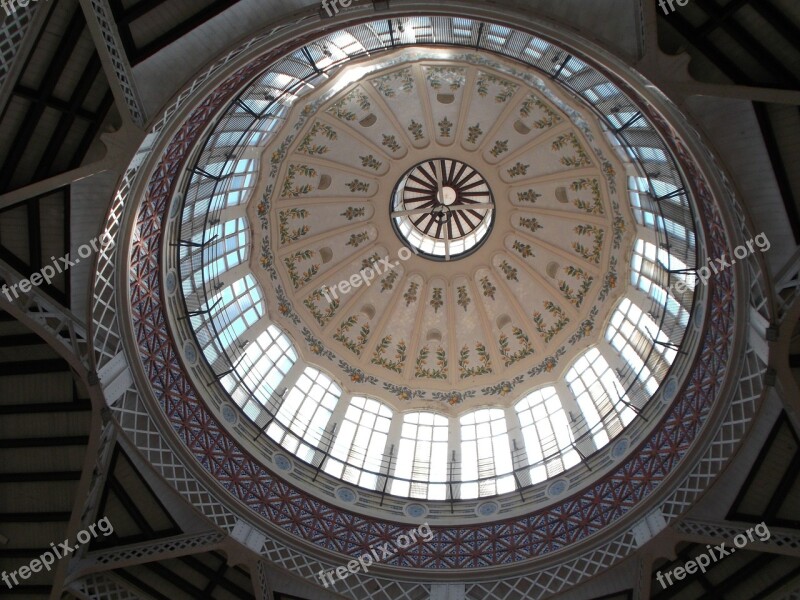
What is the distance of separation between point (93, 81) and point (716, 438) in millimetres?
16774

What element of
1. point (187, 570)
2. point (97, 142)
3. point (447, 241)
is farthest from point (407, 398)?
point (97, 142)

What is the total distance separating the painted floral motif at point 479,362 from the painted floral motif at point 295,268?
742 centimetres

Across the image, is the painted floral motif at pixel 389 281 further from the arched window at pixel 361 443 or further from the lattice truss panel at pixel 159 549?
the lattice truss panel at pixel 159 549

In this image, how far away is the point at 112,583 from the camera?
1831cm

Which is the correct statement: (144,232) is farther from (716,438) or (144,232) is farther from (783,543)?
(783,543)

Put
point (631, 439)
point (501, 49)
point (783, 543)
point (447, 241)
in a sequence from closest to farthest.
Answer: point (783, 543) → point (501, 49) → point (631, 439) → point (447, 241)

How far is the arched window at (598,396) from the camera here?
74.2 feet

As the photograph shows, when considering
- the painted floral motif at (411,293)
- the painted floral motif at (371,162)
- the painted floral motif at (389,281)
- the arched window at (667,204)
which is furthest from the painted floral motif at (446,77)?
the painted floral motif at (411,293)

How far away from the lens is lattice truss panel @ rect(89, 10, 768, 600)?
16359mm

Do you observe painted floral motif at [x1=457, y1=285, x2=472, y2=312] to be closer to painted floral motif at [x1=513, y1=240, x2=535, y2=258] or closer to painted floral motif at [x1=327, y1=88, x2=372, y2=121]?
painted floral motif at [x1=513, y1=240, x2=535, y2=258]

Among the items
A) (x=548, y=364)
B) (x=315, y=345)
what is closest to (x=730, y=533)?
(x=548, y=364)

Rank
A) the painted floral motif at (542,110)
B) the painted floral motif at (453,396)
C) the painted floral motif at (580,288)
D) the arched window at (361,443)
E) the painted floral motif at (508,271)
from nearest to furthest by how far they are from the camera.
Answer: the arched window at (361,443)
the painted floral motif at (542,110)
the painted floral motif at (453,396)
the painted floral motif at (580,288)
the painted floral motif at (508,271)

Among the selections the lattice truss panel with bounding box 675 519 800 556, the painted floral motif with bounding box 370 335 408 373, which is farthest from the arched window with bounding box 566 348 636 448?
the painted floral motif with bounding box 370 335 408 373

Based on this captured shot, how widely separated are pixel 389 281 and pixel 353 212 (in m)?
3.57
